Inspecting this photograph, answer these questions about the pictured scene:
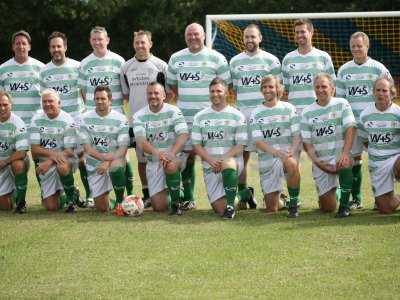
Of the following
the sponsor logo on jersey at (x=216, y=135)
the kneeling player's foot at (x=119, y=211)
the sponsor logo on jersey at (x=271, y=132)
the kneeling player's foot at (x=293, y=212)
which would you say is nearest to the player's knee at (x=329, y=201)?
the kneeling player's foot at (x=293, y=212)

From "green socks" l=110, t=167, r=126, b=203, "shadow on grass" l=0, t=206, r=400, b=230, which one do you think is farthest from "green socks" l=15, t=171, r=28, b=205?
"green socks" l=110, t=167, r=126, b=203

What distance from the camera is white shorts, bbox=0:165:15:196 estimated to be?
8820 mm

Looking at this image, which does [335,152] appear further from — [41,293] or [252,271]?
[41,293]

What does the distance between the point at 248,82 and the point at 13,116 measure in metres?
2.33

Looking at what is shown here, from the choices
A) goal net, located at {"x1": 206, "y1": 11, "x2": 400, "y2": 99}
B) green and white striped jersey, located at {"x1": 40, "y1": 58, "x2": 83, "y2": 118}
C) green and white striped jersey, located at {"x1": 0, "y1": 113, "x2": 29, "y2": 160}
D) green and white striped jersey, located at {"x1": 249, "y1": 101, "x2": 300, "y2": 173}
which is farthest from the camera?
goal net, located at {"x1": 206, "y1": 11, "x2": 400, "y2": 99}

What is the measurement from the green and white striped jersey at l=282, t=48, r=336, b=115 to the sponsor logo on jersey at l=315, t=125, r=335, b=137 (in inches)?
25.4

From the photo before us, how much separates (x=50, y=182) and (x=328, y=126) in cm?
272

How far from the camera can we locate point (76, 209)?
28.9ft

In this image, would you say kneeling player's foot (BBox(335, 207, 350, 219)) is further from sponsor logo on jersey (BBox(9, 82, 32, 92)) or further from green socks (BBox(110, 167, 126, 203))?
sponsor logo on jersey (BBox(9, 82, 32, 92))

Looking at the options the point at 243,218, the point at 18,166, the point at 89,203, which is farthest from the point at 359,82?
the point at 18,166

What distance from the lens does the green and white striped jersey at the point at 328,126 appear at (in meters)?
8.10

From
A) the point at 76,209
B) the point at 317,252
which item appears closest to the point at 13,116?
the point at 76,209

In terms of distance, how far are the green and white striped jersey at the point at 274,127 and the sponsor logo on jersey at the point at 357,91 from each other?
649mm

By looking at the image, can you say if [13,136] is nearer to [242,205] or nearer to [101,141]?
[101,141]
